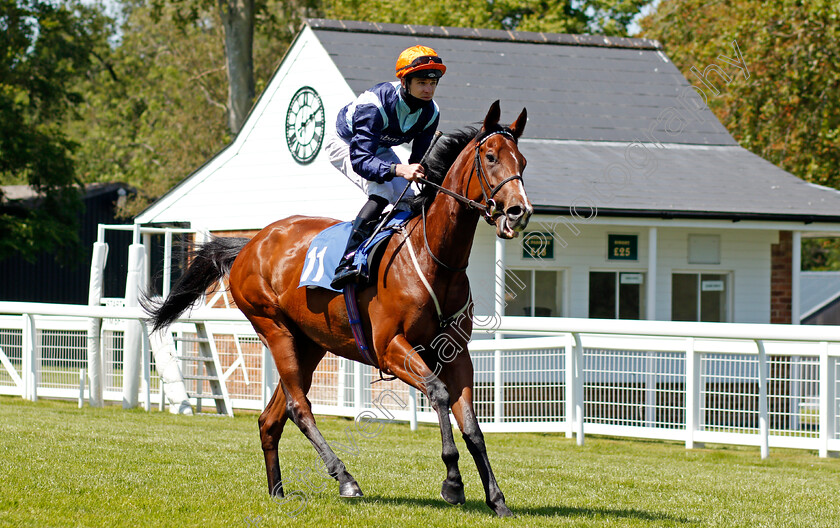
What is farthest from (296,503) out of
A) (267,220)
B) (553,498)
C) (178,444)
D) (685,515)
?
(267,220)

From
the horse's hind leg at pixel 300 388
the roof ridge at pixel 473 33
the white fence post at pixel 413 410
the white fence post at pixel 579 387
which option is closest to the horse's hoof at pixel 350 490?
the horse's hind leg at pixel 300 388

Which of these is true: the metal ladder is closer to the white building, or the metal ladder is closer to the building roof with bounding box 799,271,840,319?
the white building

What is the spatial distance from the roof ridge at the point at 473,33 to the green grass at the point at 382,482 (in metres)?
8.09

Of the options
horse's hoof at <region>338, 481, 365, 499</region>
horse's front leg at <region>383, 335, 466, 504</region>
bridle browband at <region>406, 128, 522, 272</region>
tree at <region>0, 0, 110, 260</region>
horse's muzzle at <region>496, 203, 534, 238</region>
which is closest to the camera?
horse's muzzle at <region>496, 203, 534, 238</region>

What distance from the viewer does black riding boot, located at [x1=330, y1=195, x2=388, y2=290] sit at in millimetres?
5953

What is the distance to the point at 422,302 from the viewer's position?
5602 mm

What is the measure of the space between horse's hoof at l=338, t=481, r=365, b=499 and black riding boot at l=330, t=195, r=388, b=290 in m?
1.10

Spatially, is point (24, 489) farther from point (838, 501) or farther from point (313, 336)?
point (838, 501)

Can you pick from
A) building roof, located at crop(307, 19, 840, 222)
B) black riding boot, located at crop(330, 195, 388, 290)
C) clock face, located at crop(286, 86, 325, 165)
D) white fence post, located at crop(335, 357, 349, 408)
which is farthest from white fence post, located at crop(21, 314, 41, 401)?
black riding boot, located at crop(330, 195, 388, 290)

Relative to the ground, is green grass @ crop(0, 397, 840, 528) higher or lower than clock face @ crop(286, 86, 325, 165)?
lower

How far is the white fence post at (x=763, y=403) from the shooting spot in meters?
9.70

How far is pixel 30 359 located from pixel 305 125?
18.3 feet

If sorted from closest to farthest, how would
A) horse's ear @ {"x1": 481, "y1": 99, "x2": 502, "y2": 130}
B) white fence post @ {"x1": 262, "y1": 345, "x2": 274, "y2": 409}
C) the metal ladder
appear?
horse's ear @ {"x1": 481, "y1": 99, "x2": 502, "y2": 130}, white fence post @ {"x1": 262, "y1": 345, "x2": 274, "y2": 409}, the metal ladder

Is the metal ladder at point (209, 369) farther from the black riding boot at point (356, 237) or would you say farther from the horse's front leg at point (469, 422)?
the horse's front leg at point (469, 422)
